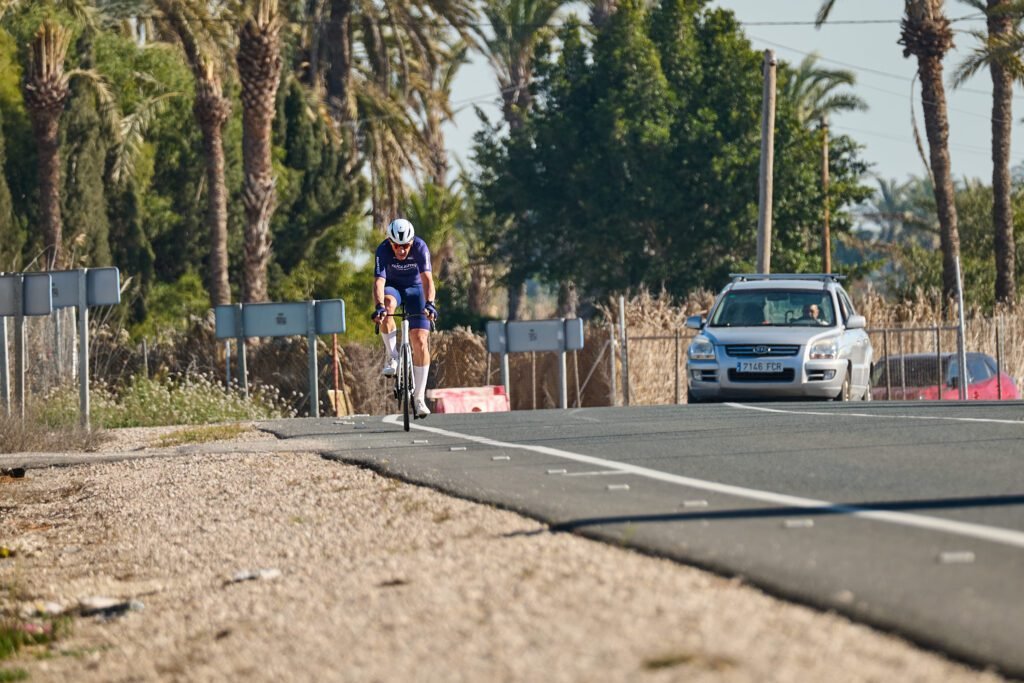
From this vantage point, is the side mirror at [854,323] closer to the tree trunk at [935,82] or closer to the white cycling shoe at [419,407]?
the white cycling shoe at [419,407]

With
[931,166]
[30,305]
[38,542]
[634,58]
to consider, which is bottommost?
[38,542]

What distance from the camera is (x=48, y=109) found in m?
37.3

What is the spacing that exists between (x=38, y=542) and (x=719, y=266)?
4008 cm

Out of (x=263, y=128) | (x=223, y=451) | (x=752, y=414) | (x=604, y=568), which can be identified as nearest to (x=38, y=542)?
(x=223, y=451)

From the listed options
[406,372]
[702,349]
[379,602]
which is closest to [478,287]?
[702,349]

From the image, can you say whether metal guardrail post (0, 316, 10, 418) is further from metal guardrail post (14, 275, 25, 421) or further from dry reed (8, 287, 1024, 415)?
dry reed (8, 287, 1024, 415)

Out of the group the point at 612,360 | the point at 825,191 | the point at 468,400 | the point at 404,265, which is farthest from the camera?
the point at 825,191

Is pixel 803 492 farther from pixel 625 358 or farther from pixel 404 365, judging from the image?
pixel 625 358

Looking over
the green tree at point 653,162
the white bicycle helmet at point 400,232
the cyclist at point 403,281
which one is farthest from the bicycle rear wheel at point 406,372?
the green tree at point 653,162

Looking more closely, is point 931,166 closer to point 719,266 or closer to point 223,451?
point 719,266

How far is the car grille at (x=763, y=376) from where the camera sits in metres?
21.3

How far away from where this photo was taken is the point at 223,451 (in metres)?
15.4

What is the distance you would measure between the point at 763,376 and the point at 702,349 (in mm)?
905

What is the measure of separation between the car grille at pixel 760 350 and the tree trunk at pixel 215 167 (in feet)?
62.6
